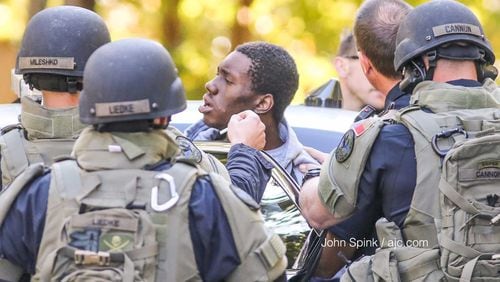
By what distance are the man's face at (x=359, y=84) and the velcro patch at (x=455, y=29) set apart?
3709 mm

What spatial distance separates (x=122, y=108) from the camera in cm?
339

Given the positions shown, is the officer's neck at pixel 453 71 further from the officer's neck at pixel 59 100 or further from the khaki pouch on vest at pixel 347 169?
the officer's neck at pixel 59 100

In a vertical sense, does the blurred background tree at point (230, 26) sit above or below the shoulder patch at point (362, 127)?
below

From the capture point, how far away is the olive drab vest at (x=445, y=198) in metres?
3.78

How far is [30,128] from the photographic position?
13.3ft

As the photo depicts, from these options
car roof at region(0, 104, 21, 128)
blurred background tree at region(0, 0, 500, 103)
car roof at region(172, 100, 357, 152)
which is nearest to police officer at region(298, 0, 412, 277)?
car roof at region(172, 100, 357, 152)

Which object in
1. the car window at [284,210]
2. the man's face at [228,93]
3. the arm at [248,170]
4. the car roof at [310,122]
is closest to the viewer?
the arm at [248,170]

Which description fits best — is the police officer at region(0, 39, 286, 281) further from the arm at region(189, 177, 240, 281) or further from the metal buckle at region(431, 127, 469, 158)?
the metal buckle at region(431, 127, 469, 158)

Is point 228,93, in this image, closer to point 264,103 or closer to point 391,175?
point 264,103

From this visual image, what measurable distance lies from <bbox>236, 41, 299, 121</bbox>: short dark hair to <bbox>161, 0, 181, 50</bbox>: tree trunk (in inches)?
335

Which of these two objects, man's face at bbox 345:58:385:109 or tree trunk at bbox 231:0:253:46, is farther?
tree trunk at bbox 231:0:253:46

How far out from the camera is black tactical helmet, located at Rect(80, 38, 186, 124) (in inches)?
134

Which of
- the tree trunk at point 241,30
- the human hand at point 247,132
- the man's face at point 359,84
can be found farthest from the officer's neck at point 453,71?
the tree trunk at point 241,30

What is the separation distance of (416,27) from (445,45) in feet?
0.42
